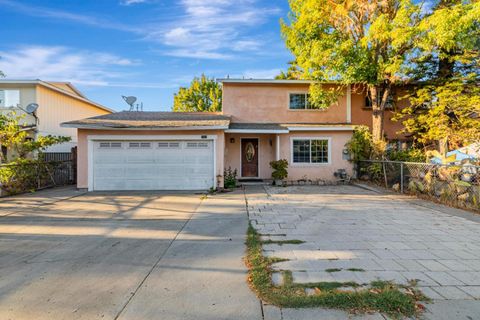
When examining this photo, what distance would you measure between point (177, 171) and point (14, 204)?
533 centimetres

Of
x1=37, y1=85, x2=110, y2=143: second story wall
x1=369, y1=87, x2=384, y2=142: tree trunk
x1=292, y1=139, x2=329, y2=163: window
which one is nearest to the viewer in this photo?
x1=369, y1=87, x2=384, y2=142: tree trunk

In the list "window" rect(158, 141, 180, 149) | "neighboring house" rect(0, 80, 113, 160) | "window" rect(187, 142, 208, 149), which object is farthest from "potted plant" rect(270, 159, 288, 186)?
"neighboring house" rect(0, 80, 113, 160)

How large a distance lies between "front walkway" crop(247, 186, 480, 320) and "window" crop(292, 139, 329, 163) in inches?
200

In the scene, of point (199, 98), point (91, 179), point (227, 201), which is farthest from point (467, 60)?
point (199, 98)

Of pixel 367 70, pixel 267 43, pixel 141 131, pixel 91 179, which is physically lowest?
pixel 91 179

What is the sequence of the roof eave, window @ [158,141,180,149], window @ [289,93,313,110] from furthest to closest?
window @ [289,93,313,110] → window @ [158,141,180,149] → the roof eave

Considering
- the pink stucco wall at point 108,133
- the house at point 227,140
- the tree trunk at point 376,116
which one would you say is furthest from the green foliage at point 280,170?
the tree trunk at point 376,116

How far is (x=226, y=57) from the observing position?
62.4 ft

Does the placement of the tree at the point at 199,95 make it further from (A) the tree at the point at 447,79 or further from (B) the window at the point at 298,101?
(A) the tree at the point at 447,79

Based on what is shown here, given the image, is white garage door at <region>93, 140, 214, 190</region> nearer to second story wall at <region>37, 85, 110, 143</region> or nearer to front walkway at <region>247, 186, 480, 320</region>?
front walkway at <region>247, 186, 480, 320</region>

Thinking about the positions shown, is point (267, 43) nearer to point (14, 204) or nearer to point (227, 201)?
point (227, 201)

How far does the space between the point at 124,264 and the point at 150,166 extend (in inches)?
294

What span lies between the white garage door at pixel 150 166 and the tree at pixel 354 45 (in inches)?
274

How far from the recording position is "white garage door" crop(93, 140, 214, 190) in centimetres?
Result: 1082
